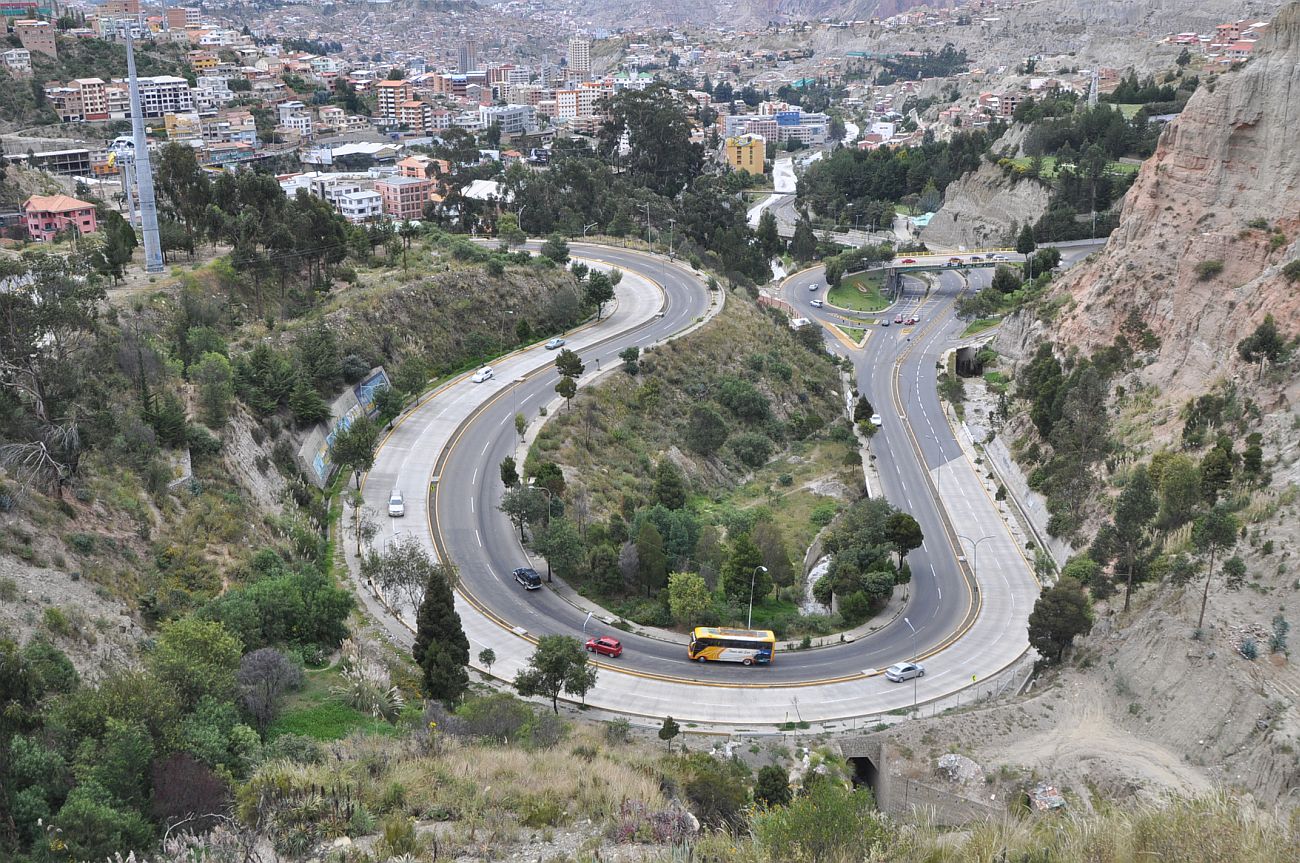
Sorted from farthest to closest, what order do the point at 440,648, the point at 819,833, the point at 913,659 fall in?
1. the point at 913,659
2. the point at 440,648
3. the point at 819,833

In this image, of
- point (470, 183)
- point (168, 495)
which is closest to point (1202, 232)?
point (168, 495)

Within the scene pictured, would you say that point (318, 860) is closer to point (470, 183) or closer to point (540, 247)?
point (540, 247)

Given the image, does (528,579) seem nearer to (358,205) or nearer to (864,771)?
(864,771)

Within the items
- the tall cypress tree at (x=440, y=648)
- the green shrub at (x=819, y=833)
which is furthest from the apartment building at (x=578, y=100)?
the green shrub at (x=819, y=833)

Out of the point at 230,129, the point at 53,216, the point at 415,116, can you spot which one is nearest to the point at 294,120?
the point at 230,129

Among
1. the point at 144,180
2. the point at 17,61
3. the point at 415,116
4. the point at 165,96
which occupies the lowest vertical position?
the point at 415,116

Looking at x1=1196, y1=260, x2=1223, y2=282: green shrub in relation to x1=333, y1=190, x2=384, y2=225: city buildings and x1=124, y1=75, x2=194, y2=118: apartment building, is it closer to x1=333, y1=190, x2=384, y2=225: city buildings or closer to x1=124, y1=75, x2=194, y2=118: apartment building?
x1=333, y1=190, x2=384, y2=225: city buildings
